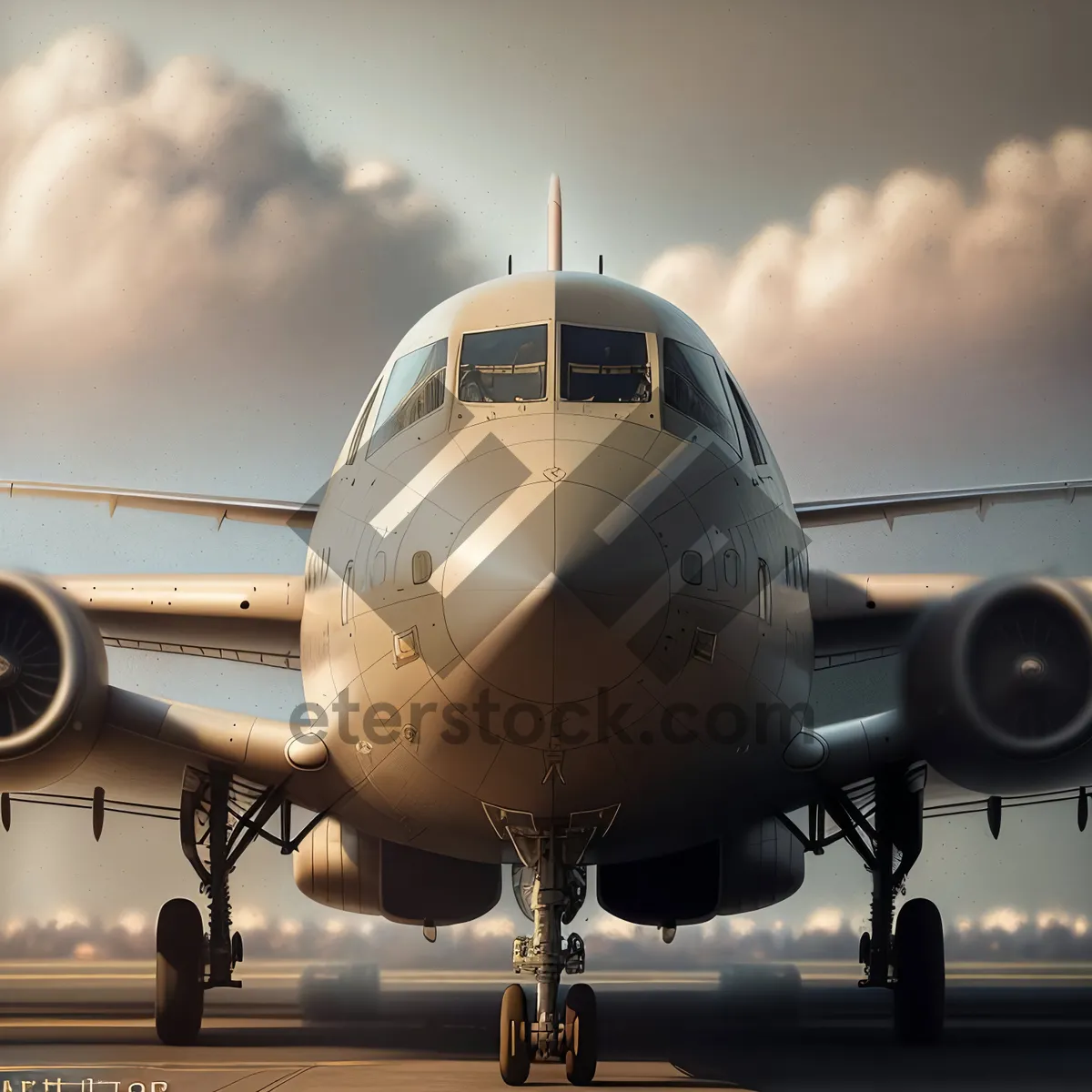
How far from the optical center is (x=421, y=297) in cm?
1166

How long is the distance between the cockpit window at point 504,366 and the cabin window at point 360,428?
90 cm

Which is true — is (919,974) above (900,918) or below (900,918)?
below

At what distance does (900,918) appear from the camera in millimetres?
10078

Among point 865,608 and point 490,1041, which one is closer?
point 865,608

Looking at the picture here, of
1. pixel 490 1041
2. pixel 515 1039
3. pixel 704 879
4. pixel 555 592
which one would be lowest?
pixel 490 1041

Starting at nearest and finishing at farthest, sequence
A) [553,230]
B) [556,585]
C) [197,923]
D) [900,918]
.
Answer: [556,585]
[197,923]
[900,918]
[553,230]

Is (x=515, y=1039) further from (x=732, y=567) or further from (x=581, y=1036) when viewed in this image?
(x=732, y=567)

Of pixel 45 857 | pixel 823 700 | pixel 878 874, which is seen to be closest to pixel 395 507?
pixel 823 700

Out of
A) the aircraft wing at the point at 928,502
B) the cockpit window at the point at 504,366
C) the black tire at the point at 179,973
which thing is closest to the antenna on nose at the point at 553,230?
the aircraft wing at the point at 928,502

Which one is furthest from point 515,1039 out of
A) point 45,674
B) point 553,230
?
point 553,230

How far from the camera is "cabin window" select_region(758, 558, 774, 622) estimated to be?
6930 millimetres

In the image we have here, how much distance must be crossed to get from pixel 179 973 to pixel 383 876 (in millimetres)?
1449

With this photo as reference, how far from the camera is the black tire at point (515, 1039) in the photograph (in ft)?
22.2

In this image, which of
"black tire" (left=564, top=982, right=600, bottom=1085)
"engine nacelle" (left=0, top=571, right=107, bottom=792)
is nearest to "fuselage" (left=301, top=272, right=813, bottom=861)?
→ "black tire" (left=564, top=982, right=600, bottom=1085)
